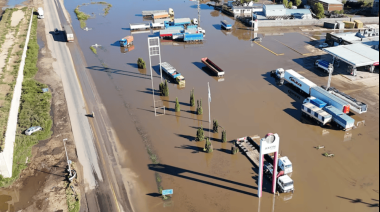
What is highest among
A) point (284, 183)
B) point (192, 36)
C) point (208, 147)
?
point (192, 36)

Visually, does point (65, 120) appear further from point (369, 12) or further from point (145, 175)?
point (369, 12)

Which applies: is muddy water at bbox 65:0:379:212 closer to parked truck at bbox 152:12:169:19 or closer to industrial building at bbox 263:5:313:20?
industrial building at bbox 263:5:313:20

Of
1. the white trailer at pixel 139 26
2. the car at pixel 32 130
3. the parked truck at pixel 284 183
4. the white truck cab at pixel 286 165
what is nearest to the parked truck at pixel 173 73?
the car at pixel 32 130

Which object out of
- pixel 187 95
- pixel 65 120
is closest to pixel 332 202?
pixel 187 95

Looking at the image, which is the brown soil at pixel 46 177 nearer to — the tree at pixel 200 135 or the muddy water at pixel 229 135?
the muddy water at pixel 229 135

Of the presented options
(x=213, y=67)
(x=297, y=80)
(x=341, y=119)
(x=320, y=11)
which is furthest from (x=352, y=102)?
(x=320, y=11)

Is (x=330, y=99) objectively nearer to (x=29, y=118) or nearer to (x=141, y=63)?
(x=141, y=63)
